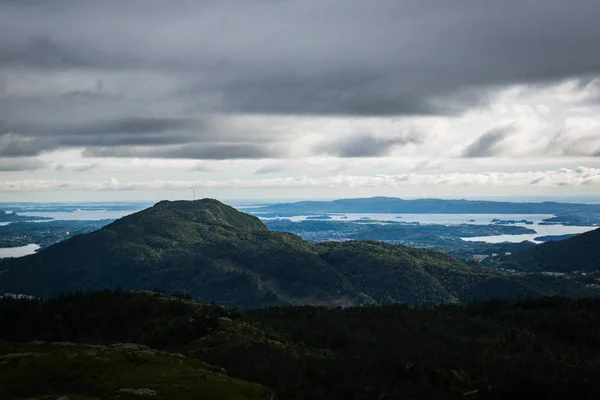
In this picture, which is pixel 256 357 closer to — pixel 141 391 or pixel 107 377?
pixel 107 377

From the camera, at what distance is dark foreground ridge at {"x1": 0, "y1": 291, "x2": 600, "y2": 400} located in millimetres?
69500

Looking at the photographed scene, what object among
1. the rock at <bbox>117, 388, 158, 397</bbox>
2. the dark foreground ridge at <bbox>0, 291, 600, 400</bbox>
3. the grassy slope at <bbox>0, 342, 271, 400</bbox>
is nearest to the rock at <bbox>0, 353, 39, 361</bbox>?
the grassy slope at <bbox>0, 342, 271, 400</bbox>

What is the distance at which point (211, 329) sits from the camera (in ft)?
503

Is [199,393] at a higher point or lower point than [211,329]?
higher

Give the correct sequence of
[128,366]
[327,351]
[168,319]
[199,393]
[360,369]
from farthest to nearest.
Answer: [168,319] < [327,351] < [360,369] < [128,366] < [199,393]

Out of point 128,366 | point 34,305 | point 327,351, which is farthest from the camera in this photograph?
point 34,305

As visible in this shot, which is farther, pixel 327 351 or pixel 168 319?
pixel 168 319

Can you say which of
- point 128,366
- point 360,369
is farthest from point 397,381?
point 128,366

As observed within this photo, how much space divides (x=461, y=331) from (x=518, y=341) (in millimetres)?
22758

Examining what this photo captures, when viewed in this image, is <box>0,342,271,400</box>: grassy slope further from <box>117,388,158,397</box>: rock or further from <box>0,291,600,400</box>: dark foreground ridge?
<box>117,388,158,397</box>: rock

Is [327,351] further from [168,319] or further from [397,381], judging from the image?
[168,319]

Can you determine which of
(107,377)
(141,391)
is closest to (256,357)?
(107,377)

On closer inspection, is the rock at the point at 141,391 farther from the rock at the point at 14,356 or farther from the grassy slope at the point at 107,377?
the rock at the point at 14,356

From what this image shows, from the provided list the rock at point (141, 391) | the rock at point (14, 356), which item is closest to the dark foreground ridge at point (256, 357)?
the rock at point (14, 356)
